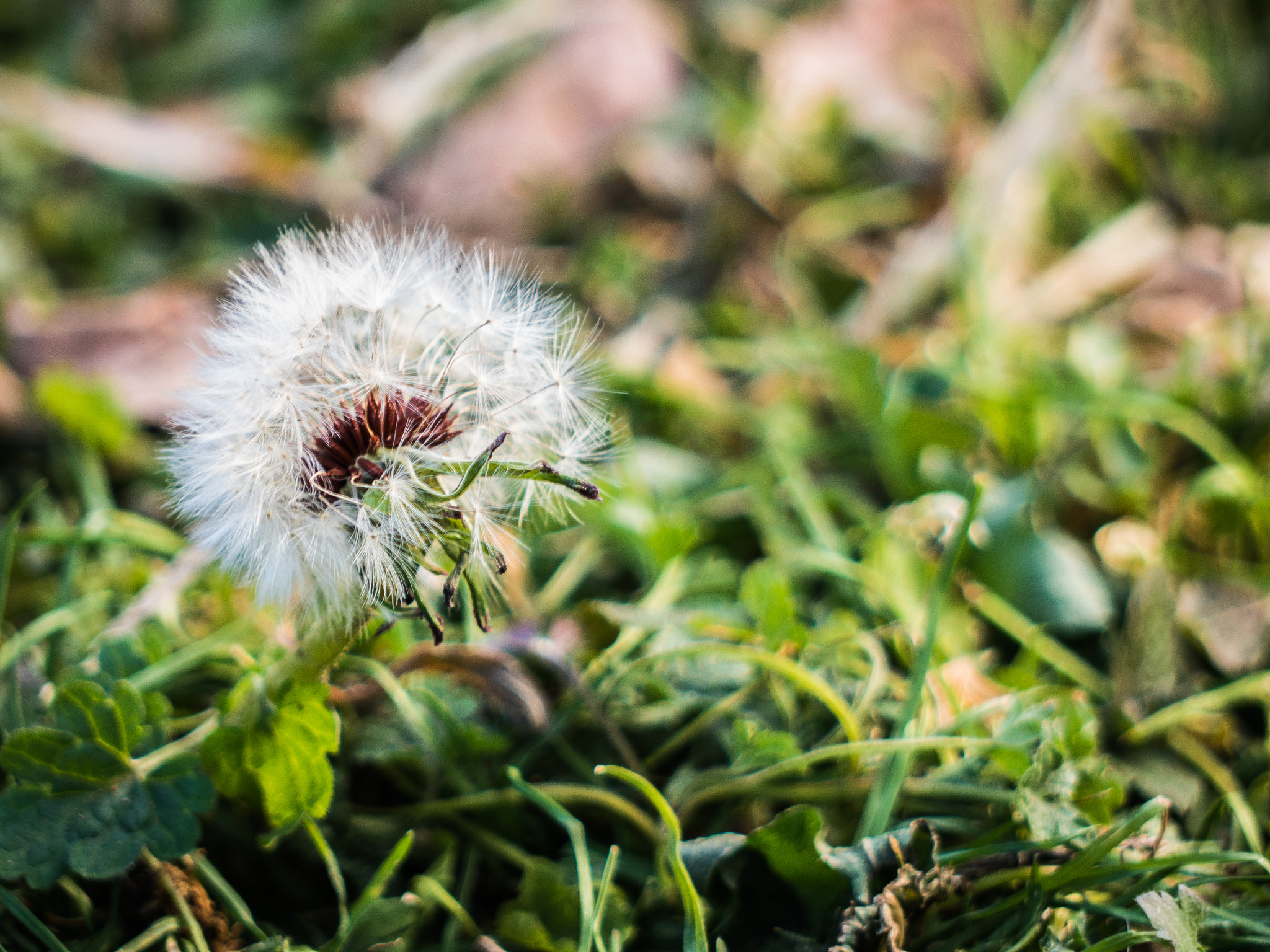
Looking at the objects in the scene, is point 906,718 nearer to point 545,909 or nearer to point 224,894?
point 545,909

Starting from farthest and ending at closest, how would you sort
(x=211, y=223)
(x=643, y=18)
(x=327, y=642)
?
(x=643, y=18)
(x=211, y=223)
(x=327, y=642)

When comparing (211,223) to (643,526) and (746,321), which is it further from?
(643,526)

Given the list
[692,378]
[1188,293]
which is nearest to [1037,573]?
[692,378]

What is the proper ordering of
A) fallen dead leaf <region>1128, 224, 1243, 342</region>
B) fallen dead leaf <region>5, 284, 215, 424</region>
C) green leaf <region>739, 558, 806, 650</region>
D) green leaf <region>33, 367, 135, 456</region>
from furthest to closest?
1. fallen dead leaf <region>1128, 224, 1243, 342</region>
2. fallen dead leaf <region>5, 284, 215, 424</region>
3. green leaf <region>33, 367, 135, 456</region>
4. green leaf <region>739, 558, 806, 650</region>

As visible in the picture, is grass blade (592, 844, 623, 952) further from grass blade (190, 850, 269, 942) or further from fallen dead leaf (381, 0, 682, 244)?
fallen dead leaf (381, 0, 682, 244)

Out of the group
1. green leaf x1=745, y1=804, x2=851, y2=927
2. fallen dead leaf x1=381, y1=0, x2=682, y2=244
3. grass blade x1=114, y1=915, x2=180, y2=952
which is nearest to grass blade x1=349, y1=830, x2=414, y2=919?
Result: grass blade x1=114, y1=915, x2=180, y2=952

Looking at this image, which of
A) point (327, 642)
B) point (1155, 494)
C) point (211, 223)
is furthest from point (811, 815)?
point (211, 223)

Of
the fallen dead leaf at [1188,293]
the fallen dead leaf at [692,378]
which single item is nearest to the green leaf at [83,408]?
the fallen dead leaf at [692,378]
